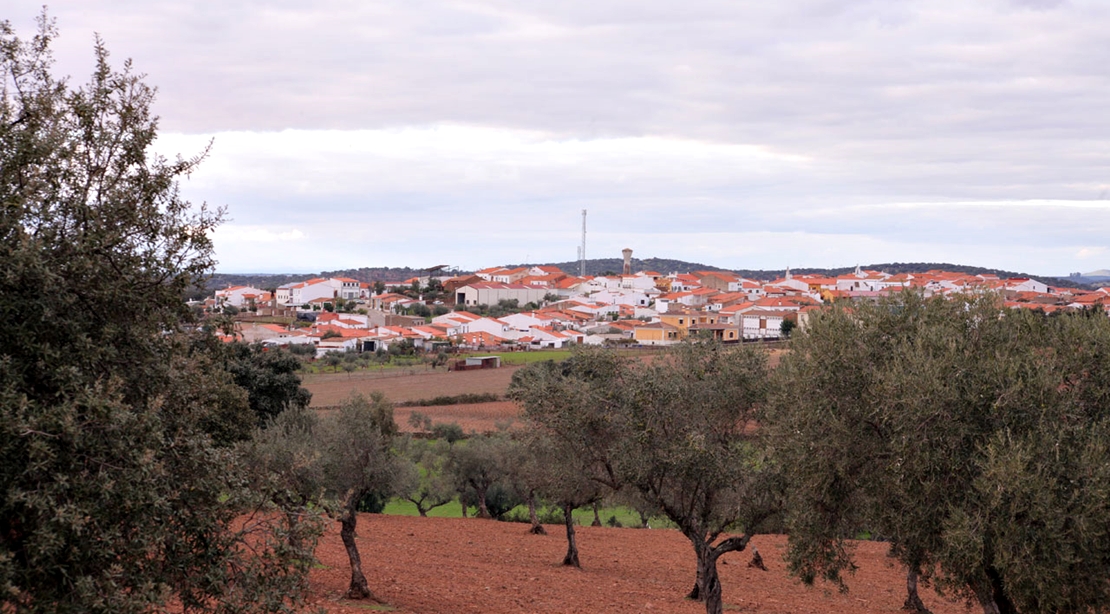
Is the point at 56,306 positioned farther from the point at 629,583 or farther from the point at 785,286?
the point at 785,286

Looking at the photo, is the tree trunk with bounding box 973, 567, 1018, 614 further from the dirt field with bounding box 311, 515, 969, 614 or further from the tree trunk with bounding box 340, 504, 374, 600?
the tree trunk with bounding box 340, 504, 374, 600

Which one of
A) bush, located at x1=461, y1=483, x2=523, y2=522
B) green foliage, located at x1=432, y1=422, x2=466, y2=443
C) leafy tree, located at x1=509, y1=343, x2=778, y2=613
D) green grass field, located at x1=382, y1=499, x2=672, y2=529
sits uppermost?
leafy tree, located at x1=509, y1=343, x2=778, y2=613

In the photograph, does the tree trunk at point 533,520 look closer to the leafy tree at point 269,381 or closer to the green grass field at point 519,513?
the green grass field at point 519,513

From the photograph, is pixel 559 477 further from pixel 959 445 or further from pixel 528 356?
pixel 528 356

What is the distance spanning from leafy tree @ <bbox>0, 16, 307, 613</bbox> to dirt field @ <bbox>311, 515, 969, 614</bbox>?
28.3 feet

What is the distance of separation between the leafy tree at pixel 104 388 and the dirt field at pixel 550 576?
28.3 ft

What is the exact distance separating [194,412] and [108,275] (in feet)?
4.51

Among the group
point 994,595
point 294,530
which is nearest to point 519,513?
point 994,595

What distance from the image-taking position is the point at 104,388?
6.52 metres

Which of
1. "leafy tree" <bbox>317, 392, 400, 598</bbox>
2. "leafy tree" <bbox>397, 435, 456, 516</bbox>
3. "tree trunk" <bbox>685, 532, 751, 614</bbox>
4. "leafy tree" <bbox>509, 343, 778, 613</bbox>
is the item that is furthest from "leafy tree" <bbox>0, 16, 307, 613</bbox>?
"leafy tree" <bbox>397, 435, 456, 516</bbox>

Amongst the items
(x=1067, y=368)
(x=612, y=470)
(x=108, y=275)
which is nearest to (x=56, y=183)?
Answer: (x=108, y=275)

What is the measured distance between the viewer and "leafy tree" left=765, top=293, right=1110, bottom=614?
34.9 feet

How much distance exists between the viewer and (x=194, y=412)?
7.39 m

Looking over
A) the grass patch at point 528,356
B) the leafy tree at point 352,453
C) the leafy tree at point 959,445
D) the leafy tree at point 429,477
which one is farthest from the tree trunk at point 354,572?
the grass patch at point 528,356
